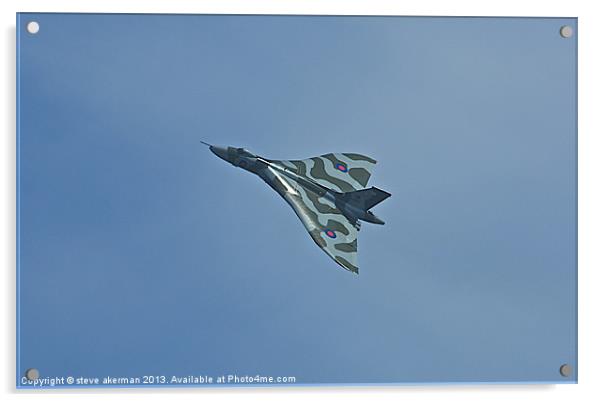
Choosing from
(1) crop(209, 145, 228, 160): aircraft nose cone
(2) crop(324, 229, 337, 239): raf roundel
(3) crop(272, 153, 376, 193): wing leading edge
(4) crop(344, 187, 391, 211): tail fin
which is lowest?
(2) crop(324, 229, 337, 239): raf roundel

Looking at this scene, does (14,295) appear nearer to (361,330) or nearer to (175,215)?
(175,215)

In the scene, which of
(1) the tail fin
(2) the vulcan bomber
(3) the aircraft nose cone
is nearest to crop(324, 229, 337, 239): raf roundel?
(2) the vulcan bomber

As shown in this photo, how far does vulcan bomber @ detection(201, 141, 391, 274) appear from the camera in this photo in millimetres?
2383

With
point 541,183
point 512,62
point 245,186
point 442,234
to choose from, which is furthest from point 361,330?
point 512,62

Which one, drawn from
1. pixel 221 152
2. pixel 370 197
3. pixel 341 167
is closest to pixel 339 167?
pixel 341 167

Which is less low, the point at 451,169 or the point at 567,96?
the point at 567,96

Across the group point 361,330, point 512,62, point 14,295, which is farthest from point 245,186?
point 512,62

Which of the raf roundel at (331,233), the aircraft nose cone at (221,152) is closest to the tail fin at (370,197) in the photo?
the raf roundel at (331,233)

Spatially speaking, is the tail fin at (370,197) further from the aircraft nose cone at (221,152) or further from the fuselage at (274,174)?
the aircraft nose cone at (221,152)

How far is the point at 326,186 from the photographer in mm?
2484

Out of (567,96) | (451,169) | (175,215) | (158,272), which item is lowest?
(158,272)

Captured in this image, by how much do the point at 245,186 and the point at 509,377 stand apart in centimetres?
104

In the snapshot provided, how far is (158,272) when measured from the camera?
238 centimetres

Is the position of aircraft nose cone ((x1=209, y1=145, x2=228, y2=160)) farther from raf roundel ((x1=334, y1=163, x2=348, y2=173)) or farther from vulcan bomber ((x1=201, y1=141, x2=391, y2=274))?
raf roundel ((x1=334, y1=163, x2=348, y2=173))
